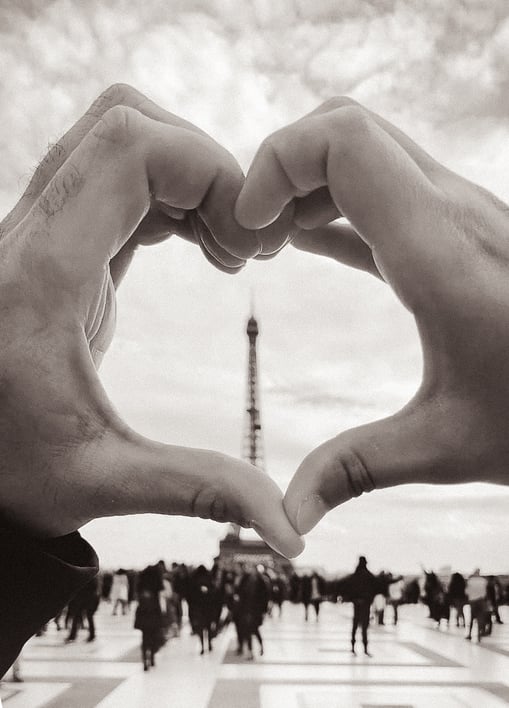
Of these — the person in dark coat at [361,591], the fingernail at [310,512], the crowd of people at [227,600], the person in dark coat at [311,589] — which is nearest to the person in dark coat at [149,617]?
the crowd of people at [227,600]

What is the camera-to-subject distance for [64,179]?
4.75ft

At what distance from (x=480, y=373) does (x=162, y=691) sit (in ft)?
23.0

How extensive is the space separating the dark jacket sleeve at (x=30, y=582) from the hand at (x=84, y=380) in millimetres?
48

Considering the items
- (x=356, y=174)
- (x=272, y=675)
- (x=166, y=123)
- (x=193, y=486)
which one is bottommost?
(x=272, y=675)

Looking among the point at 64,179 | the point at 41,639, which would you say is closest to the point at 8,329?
the point at 64,179

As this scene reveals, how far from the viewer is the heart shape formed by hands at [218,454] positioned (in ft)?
4.39

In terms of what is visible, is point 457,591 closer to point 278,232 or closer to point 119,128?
point 278,232

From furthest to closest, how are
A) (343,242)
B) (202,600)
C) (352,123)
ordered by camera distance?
(202,600)
(343,242)
(352,123)

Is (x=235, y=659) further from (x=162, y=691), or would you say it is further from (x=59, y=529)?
(x=59, y=529)

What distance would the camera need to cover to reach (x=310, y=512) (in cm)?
136

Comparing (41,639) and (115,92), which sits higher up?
(115,92)

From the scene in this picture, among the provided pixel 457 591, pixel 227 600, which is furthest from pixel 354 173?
pixel 457 591

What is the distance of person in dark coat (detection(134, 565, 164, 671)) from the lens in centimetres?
875

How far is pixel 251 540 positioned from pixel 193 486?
123 feet
